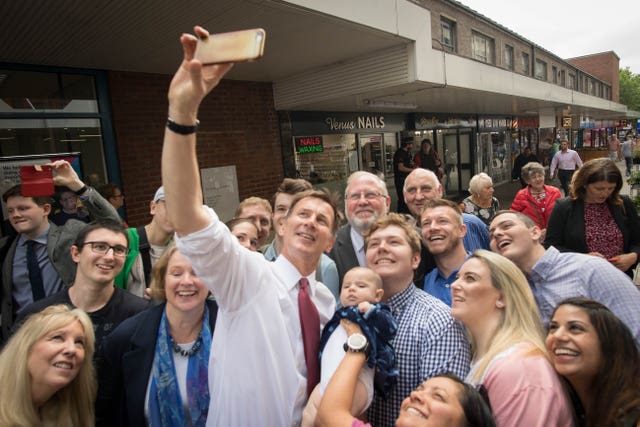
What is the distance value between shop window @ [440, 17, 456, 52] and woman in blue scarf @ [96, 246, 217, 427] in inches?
568

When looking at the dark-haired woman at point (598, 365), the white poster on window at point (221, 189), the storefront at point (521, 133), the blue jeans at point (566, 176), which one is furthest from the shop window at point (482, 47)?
the dark-haired woman at point (598, 365)

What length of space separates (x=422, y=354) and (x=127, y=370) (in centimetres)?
143

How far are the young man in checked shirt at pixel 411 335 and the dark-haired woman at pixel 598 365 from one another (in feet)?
1.30

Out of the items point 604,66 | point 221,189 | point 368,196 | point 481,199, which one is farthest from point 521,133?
point 604,66

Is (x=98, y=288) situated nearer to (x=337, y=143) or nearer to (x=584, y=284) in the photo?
(x=584, y=284)

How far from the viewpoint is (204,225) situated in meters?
1.27

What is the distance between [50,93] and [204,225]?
5.74 m

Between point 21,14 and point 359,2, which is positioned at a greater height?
point 359,2

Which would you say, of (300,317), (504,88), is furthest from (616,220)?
(504,88)

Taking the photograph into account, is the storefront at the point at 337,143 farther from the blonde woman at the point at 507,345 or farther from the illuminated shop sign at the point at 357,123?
the blonde woman at the point at 507,345

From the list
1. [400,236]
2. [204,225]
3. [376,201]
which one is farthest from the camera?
[376,201]

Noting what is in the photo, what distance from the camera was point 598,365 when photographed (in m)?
1.55

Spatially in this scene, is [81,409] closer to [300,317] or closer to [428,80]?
[300,317]

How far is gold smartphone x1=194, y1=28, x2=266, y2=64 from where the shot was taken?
1.01 meters
